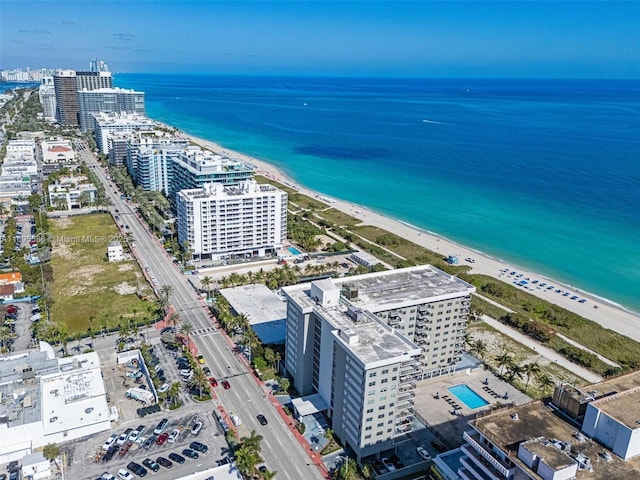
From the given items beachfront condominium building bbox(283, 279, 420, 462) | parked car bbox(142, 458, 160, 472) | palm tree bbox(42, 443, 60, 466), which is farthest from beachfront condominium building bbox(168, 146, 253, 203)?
parked car bbox(142, 458, 160, 472)

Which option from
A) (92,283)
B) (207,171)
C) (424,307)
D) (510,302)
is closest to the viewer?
(424,307)

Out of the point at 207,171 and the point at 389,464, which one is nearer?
the point at 389,464

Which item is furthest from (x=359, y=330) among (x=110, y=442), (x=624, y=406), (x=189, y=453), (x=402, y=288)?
(x=110, y=442)

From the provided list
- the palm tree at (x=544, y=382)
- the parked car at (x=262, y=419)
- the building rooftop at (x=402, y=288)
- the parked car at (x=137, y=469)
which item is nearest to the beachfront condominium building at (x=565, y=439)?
the palm tree at (x=544, y=382)

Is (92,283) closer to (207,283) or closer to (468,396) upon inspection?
(207,283)

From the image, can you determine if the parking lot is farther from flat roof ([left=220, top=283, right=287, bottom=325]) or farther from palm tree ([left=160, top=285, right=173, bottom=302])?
flat roof ([left=220, top=283, right=287, bottom=325])

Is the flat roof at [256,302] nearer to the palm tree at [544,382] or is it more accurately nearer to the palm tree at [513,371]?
the palm tree at [513,371]
